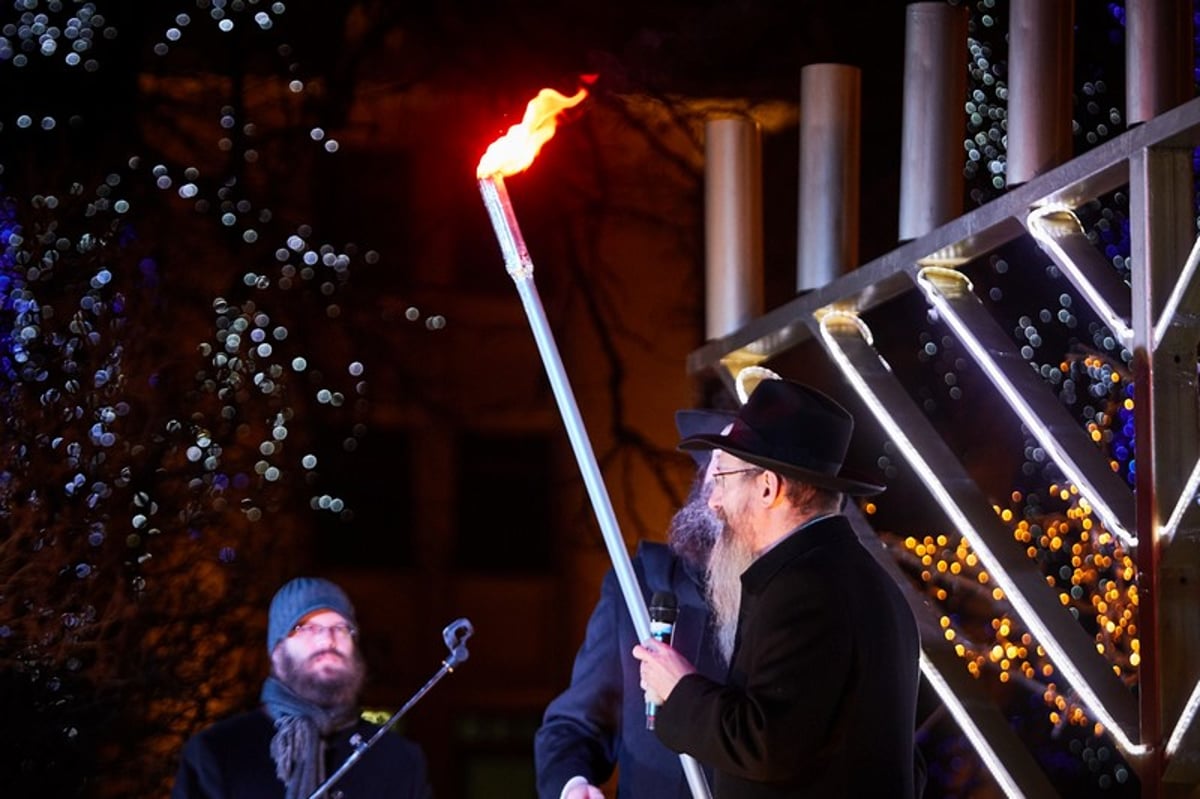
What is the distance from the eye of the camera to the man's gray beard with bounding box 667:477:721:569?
338 centimetres

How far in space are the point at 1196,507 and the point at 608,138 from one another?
19.9 feet

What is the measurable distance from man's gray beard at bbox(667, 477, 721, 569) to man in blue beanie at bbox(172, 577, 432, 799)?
36.7 inches

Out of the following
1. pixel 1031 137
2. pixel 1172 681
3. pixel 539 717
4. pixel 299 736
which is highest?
pixel 1031 137

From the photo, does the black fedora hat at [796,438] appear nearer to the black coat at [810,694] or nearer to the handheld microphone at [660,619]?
the black coat at [810,694]

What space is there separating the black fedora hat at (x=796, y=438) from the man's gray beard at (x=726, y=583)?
6.5 inches

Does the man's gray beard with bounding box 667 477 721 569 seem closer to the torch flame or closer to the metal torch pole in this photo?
the metal torch pole

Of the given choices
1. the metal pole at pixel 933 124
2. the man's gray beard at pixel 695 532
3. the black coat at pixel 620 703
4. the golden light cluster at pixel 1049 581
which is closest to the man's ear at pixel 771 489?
the man's gray beard at pixel 695 532

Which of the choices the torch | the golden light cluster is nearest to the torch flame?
the torch

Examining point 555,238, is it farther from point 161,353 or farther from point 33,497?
point 33,497

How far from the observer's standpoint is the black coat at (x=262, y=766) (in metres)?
4.04

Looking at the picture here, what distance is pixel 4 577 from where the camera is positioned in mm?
6016

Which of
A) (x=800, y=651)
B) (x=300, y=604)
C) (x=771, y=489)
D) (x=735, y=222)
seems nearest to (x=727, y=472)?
(x=771, y=489)

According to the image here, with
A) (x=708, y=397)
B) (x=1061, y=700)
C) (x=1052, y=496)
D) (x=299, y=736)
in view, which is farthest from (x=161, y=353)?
(x=1052, y=496)

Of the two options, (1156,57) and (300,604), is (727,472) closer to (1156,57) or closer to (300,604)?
(1156,57)
